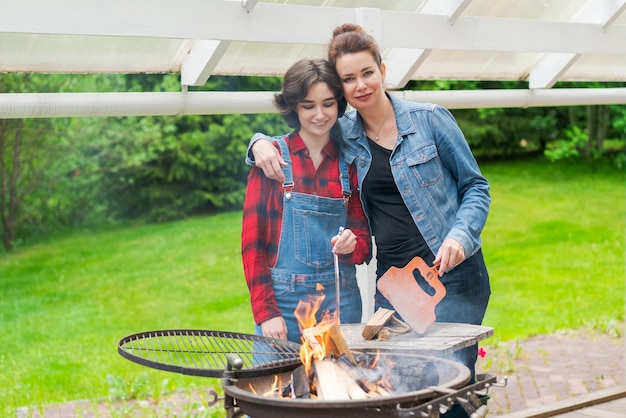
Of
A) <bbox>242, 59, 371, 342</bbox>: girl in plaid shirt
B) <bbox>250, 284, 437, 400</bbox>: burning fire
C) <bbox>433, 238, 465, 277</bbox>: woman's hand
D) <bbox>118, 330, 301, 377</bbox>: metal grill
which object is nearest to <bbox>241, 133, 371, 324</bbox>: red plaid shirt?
<bbox>242, 59, 371, 342</bbox>: girl in plaid shirt

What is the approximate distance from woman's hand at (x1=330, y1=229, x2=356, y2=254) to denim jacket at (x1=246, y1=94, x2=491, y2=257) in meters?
0.21

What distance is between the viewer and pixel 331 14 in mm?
3146

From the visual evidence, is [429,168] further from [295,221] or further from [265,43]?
[265,43]

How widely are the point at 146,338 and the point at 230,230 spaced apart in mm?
8283

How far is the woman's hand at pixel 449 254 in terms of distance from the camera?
246cm

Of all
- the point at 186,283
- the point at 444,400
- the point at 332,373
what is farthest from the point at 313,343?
the point at 186,283

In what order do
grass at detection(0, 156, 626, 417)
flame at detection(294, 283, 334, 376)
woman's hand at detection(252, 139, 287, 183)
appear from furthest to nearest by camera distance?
1. grass at detection(0, 156, 626, 417)
2. woman's hand at detection(252, 139, 287, 183)
3. flame at detection(294, 283, 334, 376)

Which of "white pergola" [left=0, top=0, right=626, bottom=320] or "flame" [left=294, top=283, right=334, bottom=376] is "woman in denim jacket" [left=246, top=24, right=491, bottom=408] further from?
"white pergola" [left=0, top=0, right=626, bottom=320]

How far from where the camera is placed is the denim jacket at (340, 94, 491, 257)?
8.70 ft

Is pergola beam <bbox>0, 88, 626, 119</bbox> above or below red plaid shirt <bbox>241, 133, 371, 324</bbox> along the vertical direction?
above

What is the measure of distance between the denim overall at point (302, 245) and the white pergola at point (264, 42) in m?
0.58

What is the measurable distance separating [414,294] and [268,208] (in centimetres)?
54

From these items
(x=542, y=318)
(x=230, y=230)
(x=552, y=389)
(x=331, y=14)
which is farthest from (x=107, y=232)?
(x=331, y=14)

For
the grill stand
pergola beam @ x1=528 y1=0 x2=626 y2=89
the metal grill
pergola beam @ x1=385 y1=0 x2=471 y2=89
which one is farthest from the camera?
pergola beam @ x1=528 y1=0 x2=626 y2=89
